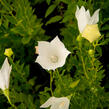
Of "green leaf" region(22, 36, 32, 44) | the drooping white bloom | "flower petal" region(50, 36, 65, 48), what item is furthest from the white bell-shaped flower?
"green leaf" region(22, 36, 32, 44)

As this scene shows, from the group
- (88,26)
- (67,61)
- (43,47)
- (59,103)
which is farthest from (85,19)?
(67,61)

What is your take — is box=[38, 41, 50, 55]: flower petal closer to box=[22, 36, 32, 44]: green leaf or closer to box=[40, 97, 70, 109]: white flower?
box=[40, 97, 70, 109]: white flower

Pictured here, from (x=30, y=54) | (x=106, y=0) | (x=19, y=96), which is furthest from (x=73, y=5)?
(x=19, y=96)

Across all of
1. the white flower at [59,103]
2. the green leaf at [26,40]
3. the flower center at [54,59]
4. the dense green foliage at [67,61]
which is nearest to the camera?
the white flower at [59,103]

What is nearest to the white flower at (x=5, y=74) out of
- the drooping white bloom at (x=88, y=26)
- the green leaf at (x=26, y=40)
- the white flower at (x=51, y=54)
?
the white flower at (x=51, y=54)

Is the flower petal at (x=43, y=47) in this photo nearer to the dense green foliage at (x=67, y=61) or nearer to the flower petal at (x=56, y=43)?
the flower petal at (x=56, y=43)

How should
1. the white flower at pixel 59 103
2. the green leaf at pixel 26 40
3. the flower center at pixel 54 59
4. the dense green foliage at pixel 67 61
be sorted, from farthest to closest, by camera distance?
the green leaf at pixel 26 40
the dense green foliage at pixel 67 61
the flower center at pixel 54 59
the white flower at pixel 59 103

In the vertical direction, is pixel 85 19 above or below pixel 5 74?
above

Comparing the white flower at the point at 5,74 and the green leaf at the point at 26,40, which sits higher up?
the green leaf at the point at 26,40

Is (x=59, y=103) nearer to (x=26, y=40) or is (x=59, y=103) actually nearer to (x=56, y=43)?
(x=56, y=43)
